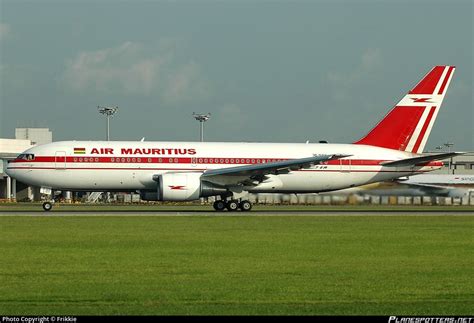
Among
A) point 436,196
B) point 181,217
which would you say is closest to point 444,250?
point 181,217

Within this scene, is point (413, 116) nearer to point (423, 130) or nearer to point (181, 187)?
point (423, 130)

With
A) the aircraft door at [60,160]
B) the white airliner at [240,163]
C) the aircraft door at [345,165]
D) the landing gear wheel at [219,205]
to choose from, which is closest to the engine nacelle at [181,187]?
the white airliner at [240,163]

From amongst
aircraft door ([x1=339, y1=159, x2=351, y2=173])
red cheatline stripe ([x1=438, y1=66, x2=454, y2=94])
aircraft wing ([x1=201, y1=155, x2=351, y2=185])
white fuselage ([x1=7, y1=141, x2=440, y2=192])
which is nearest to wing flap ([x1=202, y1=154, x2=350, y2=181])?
aircraft wing ([x1=201, y1=155, x2=351, y2=185])

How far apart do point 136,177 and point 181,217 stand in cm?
931

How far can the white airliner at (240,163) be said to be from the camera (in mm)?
52062

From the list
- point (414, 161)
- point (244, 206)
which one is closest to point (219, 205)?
point (244, 206)

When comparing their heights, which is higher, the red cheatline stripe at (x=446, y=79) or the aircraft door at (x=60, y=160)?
the red cheatline stripe at (x=446, y=79)

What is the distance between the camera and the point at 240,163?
55062mm

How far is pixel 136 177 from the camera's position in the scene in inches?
2064

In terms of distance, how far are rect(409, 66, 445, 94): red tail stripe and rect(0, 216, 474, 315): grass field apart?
25492 mm

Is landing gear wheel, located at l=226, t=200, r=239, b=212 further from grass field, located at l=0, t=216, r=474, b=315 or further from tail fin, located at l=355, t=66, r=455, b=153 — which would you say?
grass field, located at l=0, t=216, r=474, b=315

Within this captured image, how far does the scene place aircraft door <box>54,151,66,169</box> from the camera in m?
51.8

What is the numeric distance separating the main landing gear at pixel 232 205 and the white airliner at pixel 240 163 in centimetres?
6

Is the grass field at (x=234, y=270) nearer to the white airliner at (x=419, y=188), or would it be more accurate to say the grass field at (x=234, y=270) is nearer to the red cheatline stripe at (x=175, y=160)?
the red cheatline stripe at (x=175, y=160)
